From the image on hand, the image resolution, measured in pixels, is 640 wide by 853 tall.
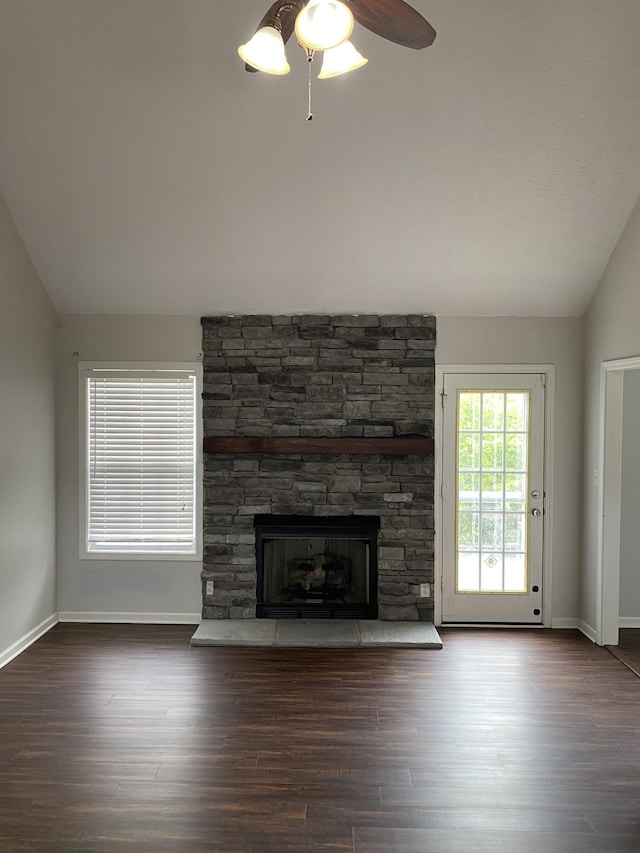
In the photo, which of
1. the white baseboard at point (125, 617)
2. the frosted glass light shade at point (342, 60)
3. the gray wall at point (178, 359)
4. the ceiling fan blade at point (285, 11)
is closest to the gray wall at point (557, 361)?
the gray wall at point (178, 359)

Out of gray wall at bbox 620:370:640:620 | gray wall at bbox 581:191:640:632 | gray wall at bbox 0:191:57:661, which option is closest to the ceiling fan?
gray wall at bbox 581:191:640:632

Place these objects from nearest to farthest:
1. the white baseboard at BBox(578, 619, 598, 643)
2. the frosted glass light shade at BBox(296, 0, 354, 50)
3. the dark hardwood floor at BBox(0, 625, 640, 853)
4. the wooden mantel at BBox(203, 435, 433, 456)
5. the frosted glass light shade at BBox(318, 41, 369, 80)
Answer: the frosted glass light shade at BBox(296, 0, 354, 50)
the frosted glass light shade at BBox(318, 41, 369, 80)
the dark hardwood floor at BBox(0, 625, 640, 853)
the white baseboard at BBox(578, 619, 598, 643)
the wooden mantel at BBox(203, 435, 433, 456)

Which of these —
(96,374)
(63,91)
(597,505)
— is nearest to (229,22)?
(63,91)

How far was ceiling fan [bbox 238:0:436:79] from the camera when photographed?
215 centimetres

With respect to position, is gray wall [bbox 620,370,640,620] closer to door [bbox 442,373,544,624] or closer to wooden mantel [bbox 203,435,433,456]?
door [bbox 442,373,544,624]

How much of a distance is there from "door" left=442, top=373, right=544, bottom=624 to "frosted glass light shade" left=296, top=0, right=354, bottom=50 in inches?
140

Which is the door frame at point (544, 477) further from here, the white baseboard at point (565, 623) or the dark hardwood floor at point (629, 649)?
the dark hardwood floor at point (629, 649)

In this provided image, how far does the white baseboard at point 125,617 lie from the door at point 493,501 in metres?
2.16

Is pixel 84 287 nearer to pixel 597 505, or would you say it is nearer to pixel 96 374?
pixel 96 374

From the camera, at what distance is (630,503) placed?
543 centimetres

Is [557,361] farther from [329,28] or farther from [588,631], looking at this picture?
[329,28]

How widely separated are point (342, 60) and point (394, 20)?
0.24 meters

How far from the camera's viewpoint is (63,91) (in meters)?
3.70

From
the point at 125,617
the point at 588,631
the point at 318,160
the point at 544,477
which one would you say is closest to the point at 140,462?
the point at 125,617
